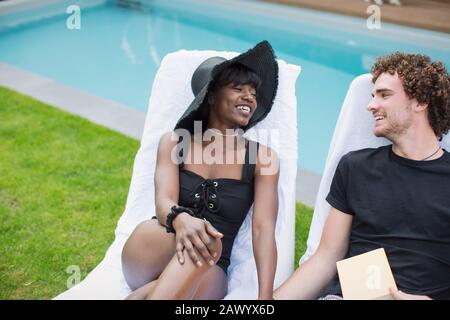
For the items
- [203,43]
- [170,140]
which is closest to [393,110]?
[170,140]

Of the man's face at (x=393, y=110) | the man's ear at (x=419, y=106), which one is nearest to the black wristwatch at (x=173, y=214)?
the man's face at (x=393, y=110)

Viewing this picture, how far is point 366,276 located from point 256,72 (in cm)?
102

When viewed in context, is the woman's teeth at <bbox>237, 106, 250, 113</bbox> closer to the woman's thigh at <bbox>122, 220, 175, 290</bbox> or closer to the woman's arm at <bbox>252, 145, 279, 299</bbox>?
the woman's arm at <bbox>252, 145, 279, 299</bbox>

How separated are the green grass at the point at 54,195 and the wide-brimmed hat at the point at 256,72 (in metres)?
1.08

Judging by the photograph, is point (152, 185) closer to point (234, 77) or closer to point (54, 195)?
point (234, 77)

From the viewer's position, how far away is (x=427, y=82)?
2391 millimetres

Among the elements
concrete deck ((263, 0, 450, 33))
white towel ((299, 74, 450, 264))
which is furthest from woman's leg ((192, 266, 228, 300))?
concrete deck ((263, 0, 450, 33))

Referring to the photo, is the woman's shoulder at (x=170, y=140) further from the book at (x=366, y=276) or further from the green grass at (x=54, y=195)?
the green grass at (x=54, y=195)

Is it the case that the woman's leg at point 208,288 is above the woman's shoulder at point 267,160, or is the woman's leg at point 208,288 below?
below

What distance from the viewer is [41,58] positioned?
7.62 metres

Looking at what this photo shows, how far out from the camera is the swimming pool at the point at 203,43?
21.5 ft

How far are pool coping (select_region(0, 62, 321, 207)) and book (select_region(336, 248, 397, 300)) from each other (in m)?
1.82

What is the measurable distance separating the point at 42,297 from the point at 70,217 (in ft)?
2.42
